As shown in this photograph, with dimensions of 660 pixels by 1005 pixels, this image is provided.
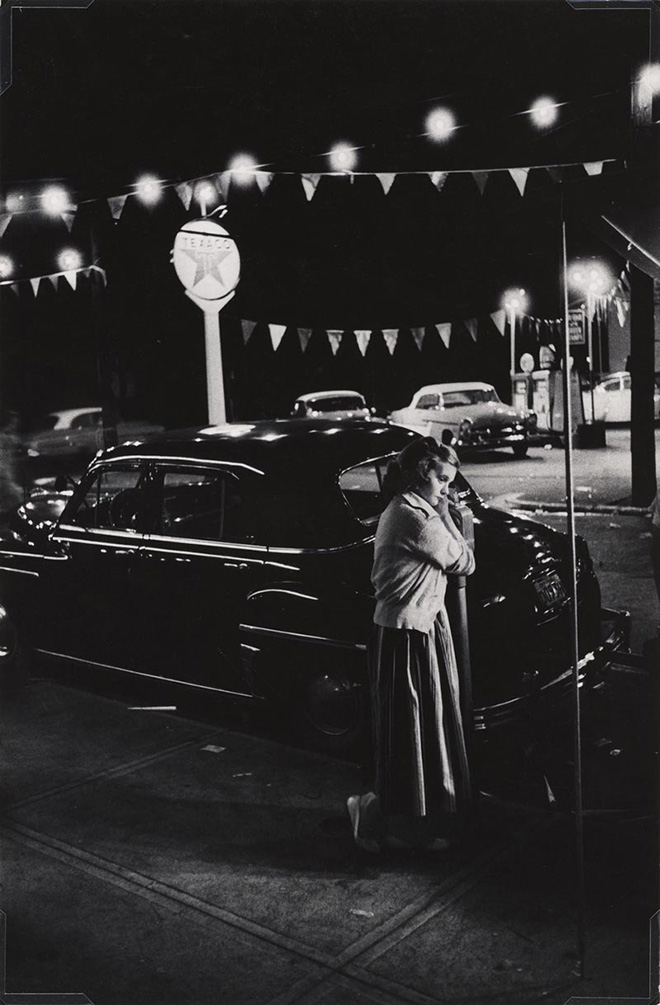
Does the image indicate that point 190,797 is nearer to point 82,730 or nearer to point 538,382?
point 82,730

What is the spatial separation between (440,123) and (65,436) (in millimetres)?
16584

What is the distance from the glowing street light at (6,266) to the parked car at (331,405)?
7.99 m

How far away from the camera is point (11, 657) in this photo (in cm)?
686

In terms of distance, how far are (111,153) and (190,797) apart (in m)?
7.72

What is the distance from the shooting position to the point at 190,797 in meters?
4.90

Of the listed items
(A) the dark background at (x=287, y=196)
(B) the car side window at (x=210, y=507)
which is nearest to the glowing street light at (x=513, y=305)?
(A) the dark background at (x=287, y=196)

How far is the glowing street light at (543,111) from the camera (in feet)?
27.0

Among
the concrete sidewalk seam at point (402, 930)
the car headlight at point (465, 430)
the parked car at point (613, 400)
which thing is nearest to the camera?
the concrete sidewalk seam at point (402, 930)

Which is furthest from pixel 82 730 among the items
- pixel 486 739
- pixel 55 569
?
pixel 486 739

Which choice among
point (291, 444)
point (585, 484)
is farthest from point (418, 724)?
point (585, 484)

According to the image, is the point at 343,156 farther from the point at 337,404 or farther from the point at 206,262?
the point at 337,404

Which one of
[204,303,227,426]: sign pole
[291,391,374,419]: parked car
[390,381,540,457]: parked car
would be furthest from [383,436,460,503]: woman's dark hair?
[291,391,374,419]: parked car

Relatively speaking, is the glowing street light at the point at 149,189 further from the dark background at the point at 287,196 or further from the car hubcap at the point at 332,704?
the car hubcap at the point at 332,704

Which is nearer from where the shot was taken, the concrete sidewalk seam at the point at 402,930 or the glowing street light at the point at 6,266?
the concrete sidewalk seam at the point at 402,930
